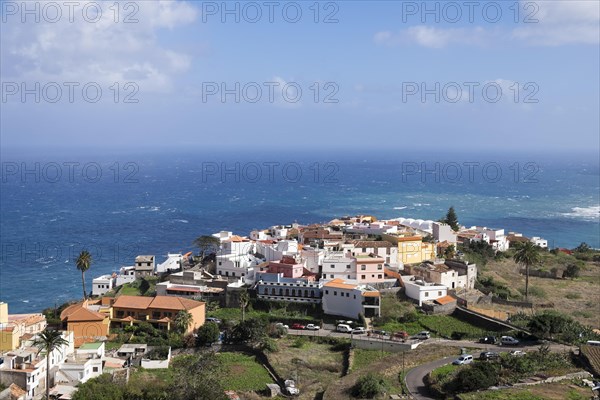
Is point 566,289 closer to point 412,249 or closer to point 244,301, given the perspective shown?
point 412,249

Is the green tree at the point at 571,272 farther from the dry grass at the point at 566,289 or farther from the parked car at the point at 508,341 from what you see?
the parked car at the point at 508,341

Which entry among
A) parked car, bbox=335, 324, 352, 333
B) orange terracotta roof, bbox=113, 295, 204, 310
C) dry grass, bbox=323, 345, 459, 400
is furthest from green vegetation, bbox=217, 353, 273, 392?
parked car, bbox=335, 324, 352, 333

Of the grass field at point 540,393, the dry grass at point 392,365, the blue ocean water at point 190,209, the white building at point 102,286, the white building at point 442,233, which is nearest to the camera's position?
the grass field at point 540,393

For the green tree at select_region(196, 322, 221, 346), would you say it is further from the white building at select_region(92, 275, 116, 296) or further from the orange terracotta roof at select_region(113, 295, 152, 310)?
the white building at select_region(92, 275, 116, 296)

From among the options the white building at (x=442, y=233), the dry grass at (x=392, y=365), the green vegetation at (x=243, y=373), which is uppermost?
the white building at (x=442, y=233)

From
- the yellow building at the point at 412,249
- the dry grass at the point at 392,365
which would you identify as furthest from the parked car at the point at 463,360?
the yellow building at the point at 412,249

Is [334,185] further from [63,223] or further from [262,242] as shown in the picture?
[262,242]

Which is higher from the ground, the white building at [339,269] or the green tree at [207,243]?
the green tree at [207,243]
